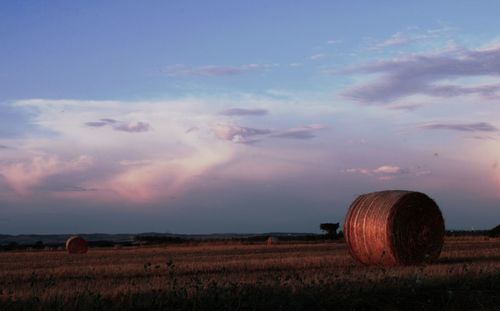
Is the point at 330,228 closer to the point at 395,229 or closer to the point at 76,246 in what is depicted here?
the point at 76,246

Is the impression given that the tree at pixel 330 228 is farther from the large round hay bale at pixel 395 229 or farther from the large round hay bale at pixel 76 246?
the large round hay bale at pixel 395 229

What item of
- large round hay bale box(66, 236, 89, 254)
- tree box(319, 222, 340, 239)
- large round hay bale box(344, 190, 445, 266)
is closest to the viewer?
large round hay bale box(344, 190, 445, 266)

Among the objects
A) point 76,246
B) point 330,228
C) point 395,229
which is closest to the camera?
point 395,229

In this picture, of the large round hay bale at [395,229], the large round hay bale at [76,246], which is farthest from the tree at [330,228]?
the large round hay bale at [395,229]

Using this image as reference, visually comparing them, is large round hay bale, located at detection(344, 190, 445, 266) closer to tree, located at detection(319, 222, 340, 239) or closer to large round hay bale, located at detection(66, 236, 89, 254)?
large round hay bale, located at detection(66, 236, 89, 254)

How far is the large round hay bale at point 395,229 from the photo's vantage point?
21.0 metres

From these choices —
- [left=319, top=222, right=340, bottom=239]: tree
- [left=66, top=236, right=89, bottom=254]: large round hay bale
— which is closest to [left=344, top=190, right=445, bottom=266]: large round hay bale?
[left=66, top=236, right=89, bottom=254]: large round hay bale

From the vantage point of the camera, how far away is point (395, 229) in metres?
21.0

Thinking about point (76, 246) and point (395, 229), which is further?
point (76, 246)

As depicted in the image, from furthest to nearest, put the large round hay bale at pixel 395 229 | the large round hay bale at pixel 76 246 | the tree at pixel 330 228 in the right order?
the tree at pixel 330 228, the large round hay bale at pixel 76 246, the large round hay bale at pixel 395 229

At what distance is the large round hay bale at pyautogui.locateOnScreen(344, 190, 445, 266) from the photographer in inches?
827

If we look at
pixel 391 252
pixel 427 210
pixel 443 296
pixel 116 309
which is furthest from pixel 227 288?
pixel 427 210

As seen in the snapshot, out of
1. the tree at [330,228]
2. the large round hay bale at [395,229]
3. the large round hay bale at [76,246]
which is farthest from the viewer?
the tree at [330,228]

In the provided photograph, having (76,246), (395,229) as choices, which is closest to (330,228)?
(76,246)
